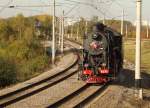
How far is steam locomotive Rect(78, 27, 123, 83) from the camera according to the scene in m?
24.1

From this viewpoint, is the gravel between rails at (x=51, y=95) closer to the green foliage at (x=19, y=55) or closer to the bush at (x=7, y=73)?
the bush at (x=7, y=73)

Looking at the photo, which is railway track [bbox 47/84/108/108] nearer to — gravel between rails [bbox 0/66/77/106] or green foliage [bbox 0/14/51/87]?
gravel between rails [bbox 0/66/77/106]

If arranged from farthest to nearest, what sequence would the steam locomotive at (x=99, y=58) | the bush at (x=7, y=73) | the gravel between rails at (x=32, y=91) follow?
1. the bush at (x=7, y=73)
2. the steam locomotive at (x=99, y=58)
3. the gravel between rails at (x=32, y=91)

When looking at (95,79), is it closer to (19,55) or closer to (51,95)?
(51,95)

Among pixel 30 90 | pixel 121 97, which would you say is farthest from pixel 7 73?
pixel 121 97

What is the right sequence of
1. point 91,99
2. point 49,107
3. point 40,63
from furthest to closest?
point 40,63 → point 91,99 → point 49,107

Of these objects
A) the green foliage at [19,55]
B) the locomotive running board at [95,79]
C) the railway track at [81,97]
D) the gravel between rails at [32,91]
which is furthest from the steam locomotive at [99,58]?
the green foliage at [19,55]

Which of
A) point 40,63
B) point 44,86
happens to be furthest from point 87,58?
point 40,63

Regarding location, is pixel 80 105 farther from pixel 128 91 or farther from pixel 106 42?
pixel 106 42

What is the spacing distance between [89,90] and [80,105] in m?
5.14

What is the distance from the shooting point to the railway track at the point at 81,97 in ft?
57.8

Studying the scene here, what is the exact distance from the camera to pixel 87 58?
81.7 ft

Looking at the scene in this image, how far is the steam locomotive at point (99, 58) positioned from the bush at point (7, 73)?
4.74 m

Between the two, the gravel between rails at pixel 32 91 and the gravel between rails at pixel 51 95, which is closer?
the gravel between rails at pixel 51 95
